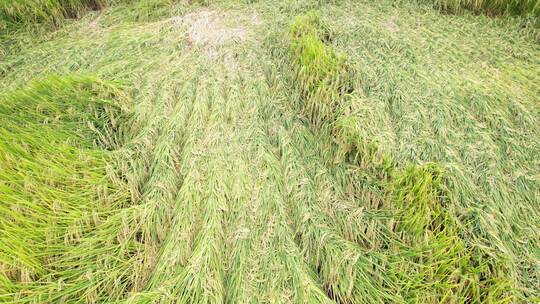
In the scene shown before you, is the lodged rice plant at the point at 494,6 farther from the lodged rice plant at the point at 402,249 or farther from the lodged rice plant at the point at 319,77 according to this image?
the lodged rice plant at the point at 402,249

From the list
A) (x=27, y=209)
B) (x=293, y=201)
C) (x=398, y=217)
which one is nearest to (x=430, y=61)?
(x=398, y=217)

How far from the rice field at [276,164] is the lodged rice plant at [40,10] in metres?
0.11

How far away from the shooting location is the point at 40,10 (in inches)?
146

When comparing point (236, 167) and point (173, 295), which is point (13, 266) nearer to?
point (173, 295)

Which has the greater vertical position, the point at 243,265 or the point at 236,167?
the point at 236,167

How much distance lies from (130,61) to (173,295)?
2.29 m

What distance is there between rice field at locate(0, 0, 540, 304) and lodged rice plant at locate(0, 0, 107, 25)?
0.11 meters

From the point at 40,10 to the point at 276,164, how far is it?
3.31m

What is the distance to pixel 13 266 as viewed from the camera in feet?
5.70

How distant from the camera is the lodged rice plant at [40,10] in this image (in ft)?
11.7

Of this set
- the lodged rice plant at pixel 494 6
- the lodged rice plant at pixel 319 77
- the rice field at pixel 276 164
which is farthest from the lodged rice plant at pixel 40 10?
the lodged rice plant at pixel 494 6

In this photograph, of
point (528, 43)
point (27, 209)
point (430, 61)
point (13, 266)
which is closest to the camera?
point (13, 266)

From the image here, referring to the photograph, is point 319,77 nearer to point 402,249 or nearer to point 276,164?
point 276,164

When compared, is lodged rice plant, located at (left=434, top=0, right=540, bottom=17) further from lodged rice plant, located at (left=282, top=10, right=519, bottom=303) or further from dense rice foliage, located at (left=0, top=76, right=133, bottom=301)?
dense rice foliage, located at (left=0, top=76, right=133, bottom=301)
